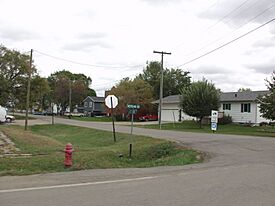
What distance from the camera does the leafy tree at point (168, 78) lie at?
96.0 m

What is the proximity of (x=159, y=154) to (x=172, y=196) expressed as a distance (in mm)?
10334

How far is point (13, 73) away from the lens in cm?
6888

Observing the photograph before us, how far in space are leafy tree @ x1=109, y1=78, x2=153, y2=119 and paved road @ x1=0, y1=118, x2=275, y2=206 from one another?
2294 inches

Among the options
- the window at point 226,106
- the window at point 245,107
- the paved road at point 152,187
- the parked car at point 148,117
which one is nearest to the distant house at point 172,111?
the parked car at point 148,117

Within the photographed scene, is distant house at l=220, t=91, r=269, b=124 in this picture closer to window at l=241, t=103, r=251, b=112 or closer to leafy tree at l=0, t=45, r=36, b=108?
window at l=241, t=103, r=251, b=112

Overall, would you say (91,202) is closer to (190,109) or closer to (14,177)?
(14,177)

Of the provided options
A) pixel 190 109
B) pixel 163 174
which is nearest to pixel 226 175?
pixel 163 174

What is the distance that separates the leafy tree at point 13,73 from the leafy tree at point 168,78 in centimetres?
3304

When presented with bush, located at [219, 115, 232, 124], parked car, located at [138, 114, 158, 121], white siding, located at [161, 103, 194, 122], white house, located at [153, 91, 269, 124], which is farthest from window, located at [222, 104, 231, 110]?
parked car, located at [138, 114, 158, 121]

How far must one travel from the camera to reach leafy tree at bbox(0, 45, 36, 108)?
2677 inches

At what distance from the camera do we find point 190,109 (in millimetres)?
49188

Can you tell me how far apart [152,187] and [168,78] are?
88.3m

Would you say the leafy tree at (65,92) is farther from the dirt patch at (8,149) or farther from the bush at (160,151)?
the bush at (160,151)

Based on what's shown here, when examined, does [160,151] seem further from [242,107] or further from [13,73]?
[13,73]
